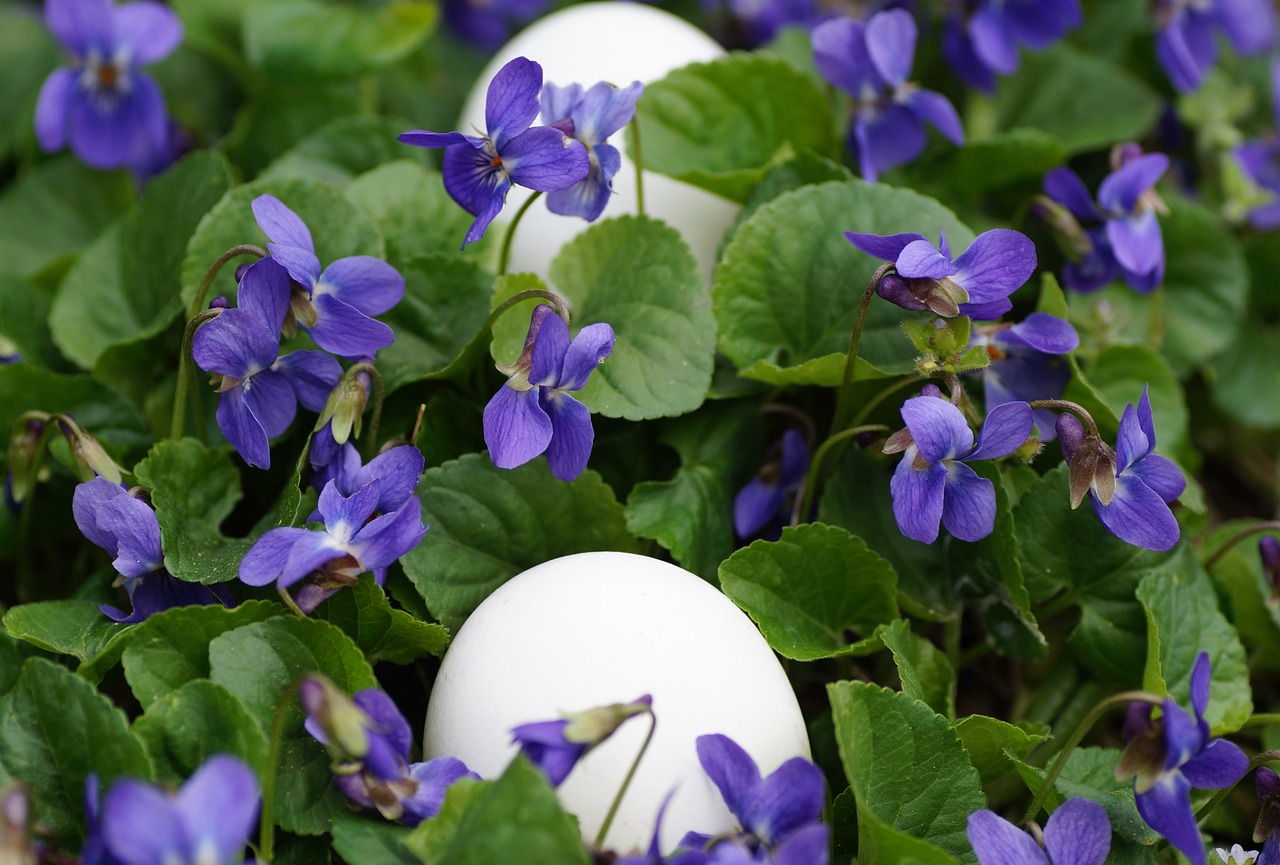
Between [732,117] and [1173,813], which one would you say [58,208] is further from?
[1173,813]

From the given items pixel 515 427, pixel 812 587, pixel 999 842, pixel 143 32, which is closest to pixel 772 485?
pixel 812 587

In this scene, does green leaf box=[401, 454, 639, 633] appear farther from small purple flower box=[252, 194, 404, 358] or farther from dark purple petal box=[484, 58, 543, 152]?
dark purple petal box=[484, 58, 543, 152]

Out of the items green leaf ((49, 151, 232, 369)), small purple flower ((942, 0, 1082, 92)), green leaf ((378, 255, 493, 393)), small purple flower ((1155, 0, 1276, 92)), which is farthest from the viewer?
small purple flower ((1155, 0, 1276, 92))

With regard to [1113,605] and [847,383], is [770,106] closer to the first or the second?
[847,383]

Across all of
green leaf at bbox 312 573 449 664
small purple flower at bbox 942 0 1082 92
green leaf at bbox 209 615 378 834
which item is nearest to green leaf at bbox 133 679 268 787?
green leaf at bbox 209 615 378 834

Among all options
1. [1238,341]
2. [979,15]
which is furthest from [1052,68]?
[1238,341]

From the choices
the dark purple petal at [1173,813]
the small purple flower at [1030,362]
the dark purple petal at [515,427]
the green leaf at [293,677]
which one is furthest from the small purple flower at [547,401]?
the dark purple petal at [1173,813]
